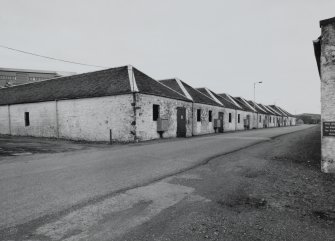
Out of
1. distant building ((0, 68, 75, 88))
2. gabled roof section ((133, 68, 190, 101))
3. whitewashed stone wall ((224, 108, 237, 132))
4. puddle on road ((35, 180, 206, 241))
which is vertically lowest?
puddle on road ((35, 180, 206, 241))

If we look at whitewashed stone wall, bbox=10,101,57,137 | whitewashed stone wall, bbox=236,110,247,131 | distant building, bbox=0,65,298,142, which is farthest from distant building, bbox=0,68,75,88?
→ whitewashed stone wall, bbox=236,110,247,131

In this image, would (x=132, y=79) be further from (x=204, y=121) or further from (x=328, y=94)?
(x=328, y=94)

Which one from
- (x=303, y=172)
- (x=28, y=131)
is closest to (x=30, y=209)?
(x=303, y=172)

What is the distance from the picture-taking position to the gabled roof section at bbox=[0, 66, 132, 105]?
1742 centimetres

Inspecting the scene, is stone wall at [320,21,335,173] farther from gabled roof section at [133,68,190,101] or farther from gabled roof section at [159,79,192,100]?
gabled roof section at [159,79,192,100]

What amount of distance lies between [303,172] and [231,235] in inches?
192

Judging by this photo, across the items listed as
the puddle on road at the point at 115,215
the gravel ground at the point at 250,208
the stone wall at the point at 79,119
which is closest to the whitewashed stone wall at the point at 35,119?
the stone wall at the point at 79,119

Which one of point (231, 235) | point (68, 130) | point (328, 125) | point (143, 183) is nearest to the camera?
point (231, 235)

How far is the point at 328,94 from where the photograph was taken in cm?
642

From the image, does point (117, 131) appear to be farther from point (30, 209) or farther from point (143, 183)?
point (30, 209)

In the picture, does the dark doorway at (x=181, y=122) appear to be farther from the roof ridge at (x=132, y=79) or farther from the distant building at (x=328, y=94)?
the distant building at (x=328, y=94)

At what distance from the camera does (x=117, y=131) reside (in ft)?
53.6

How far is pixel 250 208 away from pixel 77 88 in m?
19.2

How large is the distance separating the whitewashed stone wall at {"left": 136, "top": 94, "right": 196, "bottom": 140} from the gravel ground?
9880mm
